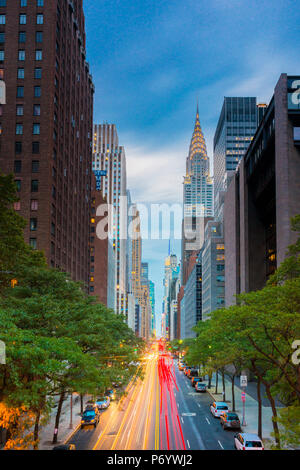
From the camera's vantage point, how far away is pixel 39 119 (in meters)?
75.3

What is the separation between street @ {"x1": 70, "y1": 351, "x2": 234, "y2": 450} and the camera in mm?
31297

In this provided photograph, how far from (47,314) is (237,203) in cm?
6336

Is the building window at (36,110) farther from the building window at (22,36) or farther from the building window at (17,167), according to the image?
the building window at (22,36)

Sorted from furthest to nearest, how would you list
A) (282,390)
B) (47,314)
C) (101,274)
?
(101,274), (282,390), (47,314)

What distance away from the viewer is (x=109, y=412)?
47.4 meters

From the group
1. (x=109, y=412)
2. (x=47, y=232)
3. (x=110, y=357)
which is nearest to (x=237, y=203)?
(x=47, y=232)

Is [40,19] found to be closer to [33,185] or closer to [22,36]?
[22,36]

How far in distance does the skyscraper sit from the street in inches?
1216

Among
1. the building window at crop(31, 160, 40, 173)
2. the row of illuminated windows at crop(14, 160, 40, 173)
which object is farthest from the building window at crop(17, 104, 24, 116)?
the building window at crop(31, 160, 40, 173)

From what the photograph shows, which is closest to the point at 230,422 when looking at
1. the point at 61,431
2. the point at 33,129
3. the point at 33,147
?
the point at 61,431

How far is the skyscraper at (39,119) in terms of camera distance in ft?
237

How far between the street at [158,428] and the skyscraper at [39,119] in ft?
101
